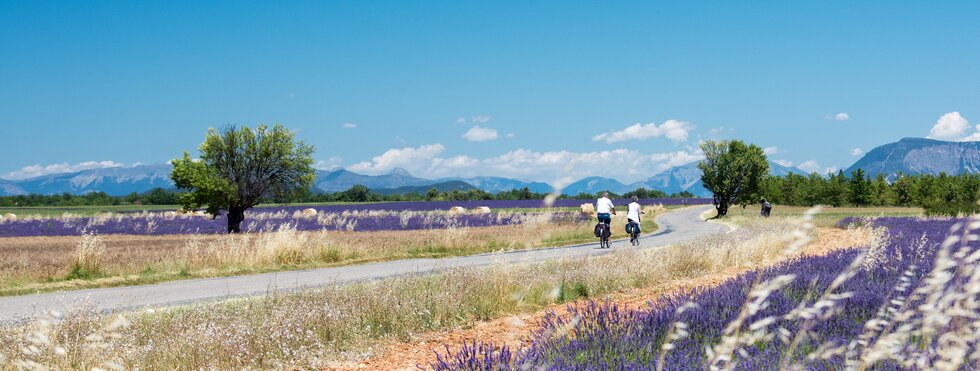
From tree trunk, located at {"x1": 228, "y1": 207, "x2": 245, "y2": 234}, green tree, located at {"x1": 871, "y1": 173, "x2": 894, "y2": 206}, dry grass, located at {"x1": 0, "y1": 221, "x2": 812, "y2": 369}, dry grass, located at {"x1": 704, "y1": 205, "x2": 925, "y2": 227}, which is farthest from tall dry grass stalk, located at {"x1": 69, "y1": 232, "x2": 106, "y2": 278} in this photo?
green tree, located at {"x1": 871, "y1": 173, "x2": 894, "y2": 206}

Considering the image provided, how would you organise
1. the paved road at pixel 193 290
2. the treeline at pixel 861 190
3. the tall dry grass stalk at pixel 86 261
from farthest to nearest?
the treeline at pixel 861 190, the tall dry grass stalk at pixel 86 261, the paved road at pixel 193 290

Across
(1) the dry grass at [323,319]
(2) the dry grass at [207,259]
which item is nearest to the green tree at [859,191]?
(2) the dry grass at [207,259]

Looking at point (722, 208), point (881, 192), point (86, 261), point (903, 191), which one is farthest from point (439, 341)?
point (881, 192)

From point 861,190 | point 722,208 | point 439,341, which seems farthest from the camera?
point 861,190

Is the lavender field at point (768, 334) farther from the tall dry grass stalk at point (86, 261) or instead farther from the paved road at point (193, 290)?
the tall dry grass stalk at point (86, 261)

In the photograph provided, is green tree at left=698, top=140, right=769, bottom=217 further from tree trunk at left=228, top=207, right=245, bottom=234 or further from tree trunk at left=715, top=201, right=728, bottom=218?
tree trunk at left=228, top=207, right=245, bottom=234

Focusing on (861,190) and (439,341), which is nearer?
(439,341)

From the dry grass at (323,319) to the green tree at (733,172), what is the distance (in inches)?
2206

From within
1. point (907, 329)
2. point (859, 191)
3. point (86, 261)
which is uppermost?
point (859, 191)

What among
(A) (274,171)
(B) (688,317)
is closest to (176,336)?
(B) (688,317)

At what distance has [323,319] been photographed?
732 centimetres

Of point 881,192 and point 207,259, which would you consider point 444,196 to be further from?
point 207,259

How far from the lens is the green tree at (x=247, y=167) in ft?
101

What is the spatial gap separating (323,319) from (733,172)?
62.9m
